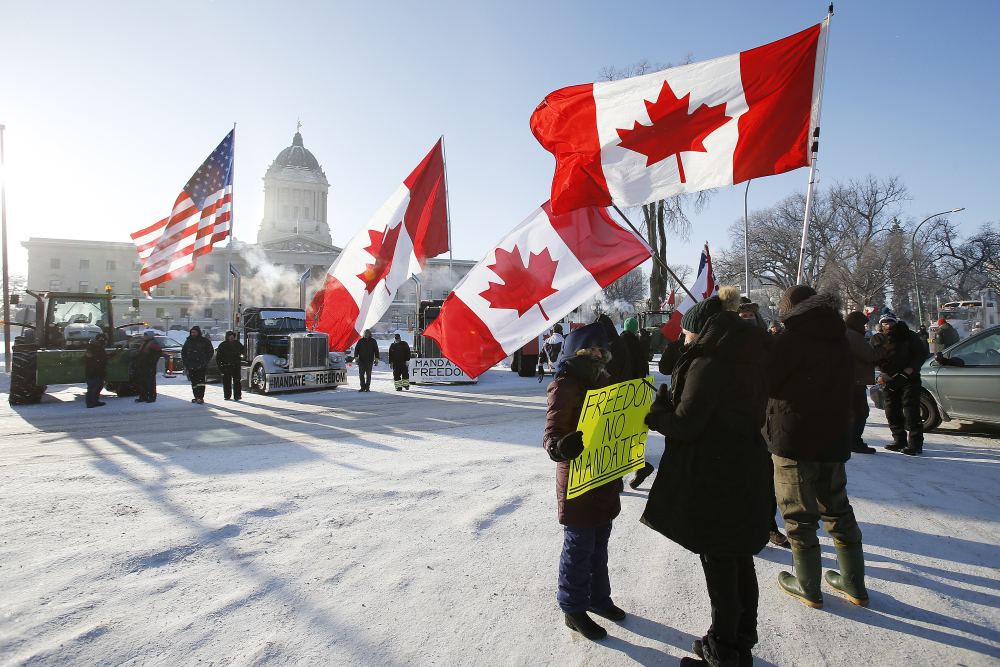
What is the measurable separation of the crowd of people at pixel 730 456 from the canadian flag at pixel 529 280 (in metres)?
1.27

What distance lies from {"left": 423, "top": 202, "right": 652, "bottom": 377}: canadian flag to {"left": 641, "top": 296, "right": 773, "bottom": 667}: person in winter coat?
2378mm

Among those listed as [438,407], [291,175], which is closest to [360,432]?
[438,407]

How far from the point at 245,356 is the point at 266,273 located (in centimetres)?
6635

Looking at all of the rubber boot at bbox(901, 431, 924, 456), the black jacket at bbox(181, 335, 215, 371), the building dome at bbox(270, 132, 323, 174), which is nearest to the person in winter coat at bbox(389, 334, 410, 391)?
the black jacket at bbox(181, 335, 215, 371)

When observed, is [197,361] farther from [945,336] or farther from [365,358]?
[945,336]

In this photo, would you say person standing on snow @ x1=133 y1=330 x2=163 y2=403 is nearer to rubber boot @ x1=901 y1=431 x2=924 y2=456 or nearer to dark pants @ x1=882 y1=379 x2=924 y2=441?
dark pants @ x1=882 y1=379 x2=924 y2=441

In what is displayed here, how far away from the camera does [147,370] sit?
1235 centimetres

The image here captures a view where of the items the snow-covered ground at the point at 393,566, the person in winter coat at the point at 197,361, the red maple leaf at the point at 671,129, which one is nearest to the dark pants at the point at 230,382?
the person in winter coat at the point at 197,361

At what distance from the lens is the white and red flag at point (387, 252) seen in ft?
26.4

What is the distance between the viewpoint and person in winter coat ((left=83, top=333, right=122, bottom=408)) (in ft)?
36.3

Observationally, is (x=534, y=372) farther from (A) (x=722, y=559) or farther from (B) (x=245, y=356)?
(A) (x=722, y=559)

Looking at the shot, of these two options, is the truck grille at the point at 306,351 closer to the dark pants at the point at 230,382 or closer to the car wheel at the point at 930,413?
the dark pants at the point at 230,382

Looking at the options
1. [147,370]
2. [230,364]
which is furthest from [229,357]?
[147,370]

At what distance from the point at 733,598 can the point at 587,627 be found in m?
0.80
